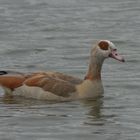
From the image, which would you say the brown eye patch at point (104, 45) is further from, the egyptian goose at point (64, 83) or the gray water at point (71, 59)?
the gray water at point (71, 59)

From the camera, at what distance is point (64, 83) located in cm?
1656

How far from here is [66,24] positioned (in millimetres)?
23812

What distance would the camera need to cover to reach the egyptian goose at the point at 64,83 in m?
16.6

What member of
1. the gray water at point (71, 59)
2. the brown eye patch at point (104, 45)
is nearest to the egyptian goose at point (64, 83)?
the brown eye patch at point (104, 45)

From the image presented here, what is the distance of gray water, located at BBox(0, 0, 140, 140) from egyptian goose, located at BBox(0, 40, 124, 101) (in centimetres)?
19

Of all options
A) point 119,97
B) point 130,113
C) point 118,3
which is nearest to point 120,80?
point 119,97

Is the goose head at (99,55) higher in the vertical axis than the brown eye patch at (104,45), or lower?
lower

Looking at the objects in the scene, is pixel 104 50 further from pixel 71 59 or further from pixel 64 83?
pixel 71 59

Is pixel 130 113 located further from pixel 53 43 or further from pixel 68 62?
pixel 53 43

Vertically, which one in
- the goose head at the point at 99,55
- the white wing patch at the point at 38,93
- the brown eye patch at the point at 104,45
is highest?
the brown eye patch at the point at 104,45

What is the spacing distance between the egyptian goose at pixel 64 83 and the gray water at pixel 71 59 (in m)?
0.19

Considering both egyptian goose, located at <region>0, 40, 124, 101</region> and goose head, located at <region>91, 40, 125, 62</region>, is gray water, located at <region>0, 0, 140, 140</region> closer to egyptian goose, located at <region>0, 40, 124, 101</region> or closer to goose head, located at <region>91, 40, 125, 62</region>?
egyptian goose, located at <region>0, 40, 124, 101</region>

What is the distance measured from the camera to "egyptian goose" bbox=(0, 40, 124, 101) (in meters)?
16.6

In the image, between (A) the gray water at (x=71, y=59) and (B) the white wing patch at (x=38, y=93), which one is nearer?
(A) the gray water at (x=71, y=59)
